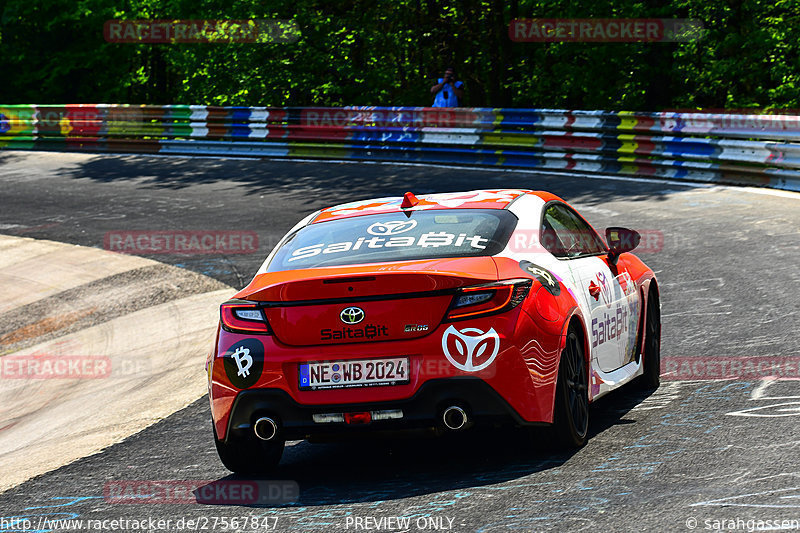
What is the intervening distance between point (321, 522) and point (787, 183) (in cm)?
1283

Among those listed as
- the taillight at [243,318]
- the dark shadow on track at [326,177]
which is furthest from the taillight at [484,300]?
the dark shadow on track at [326,177]

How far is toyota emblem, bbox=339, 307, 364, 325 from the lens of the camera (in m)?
5.96

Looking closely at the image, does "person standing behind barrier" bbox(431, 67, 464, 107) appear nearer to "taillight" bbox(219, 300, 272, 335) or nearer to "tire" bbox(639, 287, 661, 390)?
"tire" bbox(639, 287, 661, 390)

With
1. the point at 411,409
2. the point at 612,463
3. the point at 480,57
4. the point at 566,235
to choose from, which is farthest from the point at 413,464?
the point at 480,57

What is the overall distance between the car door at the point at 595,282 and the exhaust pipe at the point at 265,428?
1802 millimetres

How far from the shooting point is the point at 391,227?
22.2ft

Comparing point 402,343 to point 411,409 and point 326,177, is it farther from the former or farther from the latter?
point 326,177

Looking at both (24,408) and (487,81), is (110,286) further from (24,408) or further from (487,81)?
(487,81)

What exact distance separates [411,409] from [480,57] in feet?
80.4

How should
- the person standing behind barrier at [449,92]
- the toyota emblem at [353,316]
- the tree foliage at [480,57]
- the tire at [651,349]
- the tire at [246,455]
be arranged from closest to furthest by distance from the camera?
the toyota emblem at [353,316] → the tire at [246,455] → the tire at [651,349] → the person standing behind barrier at [449,92] → the tree foliage at [480,57]

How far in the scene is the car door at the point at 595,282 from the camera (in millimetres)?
6875

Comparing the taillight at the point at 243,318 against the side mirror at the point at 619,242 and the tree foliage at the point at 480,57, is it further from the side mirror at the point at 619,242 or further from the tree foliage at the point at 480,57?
the tree foliage at the point at 480,57

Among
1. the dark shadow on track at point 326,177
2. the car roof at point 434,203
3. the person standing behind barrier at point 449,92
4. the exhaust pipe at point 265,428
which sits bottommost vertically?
the dark shadow on track at point 326,177

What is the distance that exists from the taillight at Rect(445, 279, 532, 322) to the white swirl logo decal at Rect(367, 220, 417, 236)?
0.87 m
